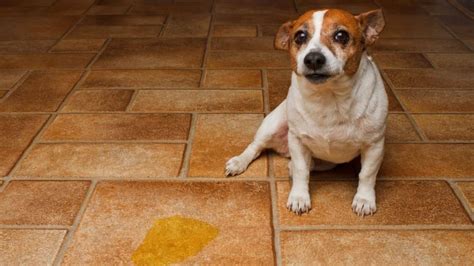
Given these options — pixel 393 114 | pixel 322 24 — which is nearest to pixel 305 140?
pixel 322 24

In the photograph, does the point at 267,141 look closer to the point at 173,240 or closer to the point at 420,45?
the point at 173,240

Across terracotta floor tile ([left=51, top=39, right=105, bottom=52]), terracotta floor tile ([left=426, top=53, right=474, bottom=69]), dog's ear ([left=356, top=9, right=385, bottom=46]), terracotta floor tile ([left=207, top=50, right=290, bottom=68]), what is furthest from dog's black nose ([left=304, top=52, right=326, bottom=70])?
terracotta floor tile ([left=51, top=39, right=105, bottom=52])

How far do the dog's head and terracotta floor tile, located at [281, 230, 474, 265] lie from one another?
56 cm

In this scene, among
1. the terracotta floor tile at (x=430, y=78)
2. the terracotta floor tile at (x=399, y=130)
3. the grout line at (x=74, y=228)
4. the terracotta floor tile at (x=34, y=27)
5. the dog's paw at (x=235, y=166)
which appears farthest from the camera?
the terracotta floor tile at (x=34, y=27)

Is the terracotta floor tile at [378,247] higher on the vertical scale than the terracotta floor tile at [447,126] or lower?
higher

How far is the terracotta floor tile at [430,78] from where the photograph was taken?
3.21 m

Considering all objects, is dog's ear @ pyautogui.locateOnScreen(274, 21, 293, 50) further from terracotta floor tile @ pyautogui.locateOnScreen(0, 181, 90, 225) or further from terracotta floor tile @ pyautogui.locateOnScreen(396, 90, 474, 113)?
terracotta floor tile @ pyautogui.locateOnScreen(396, 90, 474, 113)

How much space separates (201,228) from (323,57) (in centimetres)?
75

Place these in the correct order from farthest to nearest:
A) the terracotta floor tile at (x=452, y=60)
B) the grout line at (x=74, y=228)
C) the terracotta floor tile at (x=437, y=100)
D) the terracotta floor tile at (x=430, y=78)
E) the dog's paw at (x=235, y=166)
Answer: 1. the terracotta floor tile at (x=452, y=60)
2. the terracotta floor tile at (x=430, y=78)
3. the terracotta floor tile at (x=437, y=100)
4. the dog's paw at (x=235, y=166)
5. the grout line at (x=74, y=228)

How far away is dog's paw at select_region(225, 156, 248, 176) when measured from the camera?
2252 mm

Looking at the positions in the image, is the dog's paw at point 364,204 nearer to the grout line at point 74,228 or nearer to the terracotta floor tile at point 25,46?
the grout line at point 74,228

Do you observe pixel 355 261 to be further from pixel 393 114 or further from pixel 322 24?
pixel 393 114

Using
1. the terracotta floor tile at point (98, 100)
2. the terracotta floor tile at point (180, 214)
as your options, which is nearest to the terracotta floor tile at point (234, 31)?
the terracotta floor tile at point (98, 100)

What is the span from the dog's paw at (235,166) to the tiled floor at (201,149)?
4 centimetres
